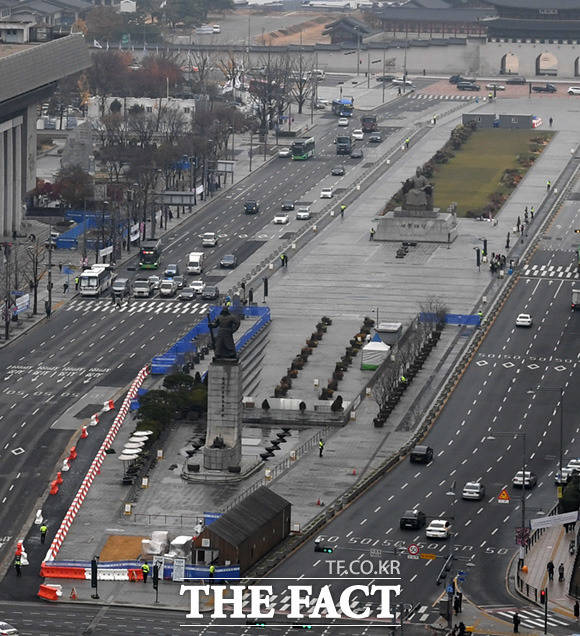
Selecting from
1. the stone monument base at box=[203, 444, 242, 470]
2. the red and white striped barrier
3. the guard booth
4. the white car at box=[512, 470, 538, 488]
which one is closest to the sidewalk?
the white car at box=[512, 470, 538, 488]

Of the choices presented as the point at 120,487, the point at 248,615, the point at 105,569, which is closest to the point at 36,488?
the point at 120,487

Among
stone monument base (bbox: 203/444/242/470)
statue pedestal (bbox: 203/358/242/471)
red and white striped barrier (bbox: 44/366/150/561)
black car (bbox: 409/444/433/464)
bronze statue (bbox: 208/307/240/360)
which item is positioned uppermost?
bronze statue (bbox: 208/307/240/360)

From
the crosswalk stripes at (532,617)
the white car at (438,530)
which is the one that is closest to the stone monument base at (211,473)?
the white car at (438,530)

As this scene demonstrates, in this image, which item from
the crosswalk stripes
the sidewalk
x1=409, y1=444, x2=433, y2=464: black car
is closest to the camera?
the crosswalk stripes

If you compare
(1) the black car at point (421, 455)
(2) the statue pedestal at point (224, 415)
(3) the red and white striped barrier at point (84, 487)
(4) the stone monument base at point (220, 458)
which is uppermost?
(2) the statue pedestal at point (224, 415)

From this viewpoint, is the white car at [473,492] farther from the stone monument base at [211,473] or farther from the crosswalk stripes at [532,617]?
the crosswalk stripes at [532,617]

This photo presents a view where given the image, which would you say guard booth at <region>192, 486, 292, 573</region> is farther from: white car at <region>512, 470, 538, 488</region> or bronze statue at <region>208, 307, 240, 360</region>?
white car at <region>512, 470, 538, 488</region>

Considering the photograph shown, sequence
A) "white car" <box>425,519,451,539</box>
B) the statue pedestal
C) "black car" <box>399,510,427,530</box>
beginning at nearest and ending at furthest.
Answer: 1. "white car" <box>425,519,451,539</box>
2. "black car" <box>399,510,427,530</box>
3. the statue pedestal

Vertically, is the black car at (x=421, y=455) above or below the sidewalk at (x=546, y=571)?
below

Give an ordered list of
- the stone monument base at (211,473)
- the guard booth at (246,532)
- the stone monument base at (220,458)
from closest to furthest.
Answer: the guard booth at (246,532), the stone monument base at (211,473), the stone monument base at (220,458)
